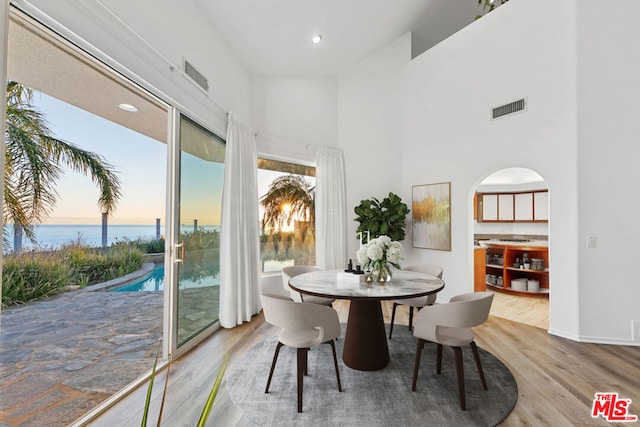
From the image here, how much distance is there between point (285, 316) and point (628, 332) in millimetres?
3710

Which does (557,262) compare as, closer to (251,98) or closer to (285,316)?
(285,316)

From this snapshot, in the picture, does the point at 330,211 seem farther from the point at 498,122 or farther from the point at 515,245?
the point at 515,245

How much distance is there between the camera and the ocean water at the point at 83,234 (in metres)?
2.97

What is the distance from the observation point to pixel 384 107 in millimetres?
5316

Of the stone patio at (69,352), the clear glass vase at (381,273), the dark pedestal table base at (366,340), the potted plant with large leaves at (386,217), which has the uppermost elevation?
the potted plant with large leaves at (386,217)

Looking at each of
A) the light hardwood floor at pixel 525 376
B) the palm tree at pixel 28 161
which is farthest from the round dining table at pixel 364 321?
the palm tree at pixel 28 161

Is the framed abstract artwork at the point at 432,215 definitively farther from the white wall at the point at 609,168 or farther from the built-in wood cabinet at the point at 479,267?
the white wall at the point at 609,168

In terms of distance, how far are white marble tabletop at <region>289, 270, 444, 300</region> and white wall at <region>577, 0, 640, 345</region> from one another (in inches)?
81.0

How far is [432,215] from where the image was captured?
4707mm

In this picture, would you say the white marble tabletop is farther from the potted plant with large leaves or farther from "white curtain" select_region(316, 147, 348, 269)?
"white curtain" select_region(316, 147, 348, 269)

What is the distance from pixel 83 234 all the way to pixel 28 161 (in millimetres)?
1243

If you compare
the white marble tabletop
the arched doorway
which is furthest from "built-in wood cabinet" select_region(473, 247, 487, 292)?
the white marble tabletop

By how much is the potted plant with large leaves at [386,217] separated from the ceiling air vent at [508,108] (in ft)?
5.76

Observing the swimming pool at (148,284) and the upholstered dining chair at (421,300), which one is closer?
the upholstered dining chair at (421,300)
